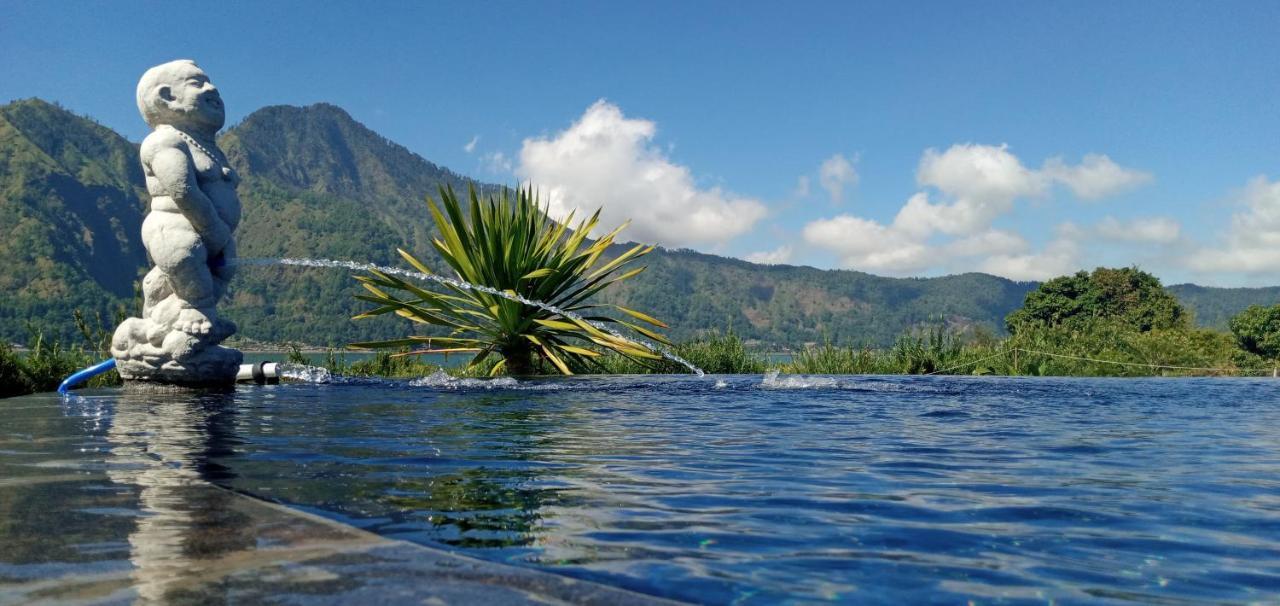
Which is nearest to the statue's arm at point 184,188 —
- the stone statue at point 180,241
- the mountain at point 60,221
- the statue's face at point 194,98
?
the stone statue at point 180,241

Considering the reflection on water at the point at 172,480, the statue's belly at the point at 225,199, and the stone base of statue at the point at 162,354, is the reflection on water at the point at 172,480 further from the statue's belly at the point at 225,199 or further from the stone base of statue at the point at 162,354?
the statue's belly at the point at 225,199

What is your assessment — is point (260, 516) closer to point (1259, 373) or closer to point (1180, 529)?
point (1180, 529)

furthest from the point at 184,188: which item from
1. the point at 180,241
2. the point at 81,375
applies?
the point at 81,375

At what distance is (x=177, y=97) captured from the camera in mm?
7777

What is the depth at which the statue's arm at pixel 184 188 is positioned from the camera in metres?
7.29

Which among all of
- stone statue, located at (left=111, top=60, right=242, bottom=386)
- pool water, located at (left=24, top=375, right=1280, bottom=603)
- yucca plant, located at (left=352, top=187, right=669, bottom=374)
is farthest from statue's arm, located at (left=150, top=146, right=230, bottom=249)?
yucca plant, located at (left=352, top=187, right=669, bottom=374)

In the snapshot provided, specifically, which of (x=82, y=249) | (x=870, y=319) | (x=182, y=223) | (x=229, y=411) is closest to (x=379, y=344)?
(x=182, y=223)

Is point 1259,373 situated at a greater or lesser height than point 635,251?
lesser

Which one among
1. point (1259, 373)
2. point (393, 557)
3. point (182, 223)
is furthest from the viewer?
point (1259, 373)

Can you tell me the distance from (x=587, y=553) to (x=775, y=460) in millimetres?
1747

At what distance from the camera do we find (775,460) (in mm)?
3635

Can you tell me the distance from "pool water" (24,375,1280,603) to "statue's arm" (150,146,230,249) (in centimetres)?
199

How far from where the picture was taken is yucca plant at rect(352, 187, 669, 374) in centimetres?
1071

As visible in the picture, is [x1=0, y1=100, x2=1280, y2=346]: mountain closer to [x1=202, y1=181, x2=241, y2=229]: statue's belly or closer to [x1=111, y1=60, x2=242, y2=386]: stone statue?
[x1=202, y1=181, x2=241, y2=229]: statue's belly
